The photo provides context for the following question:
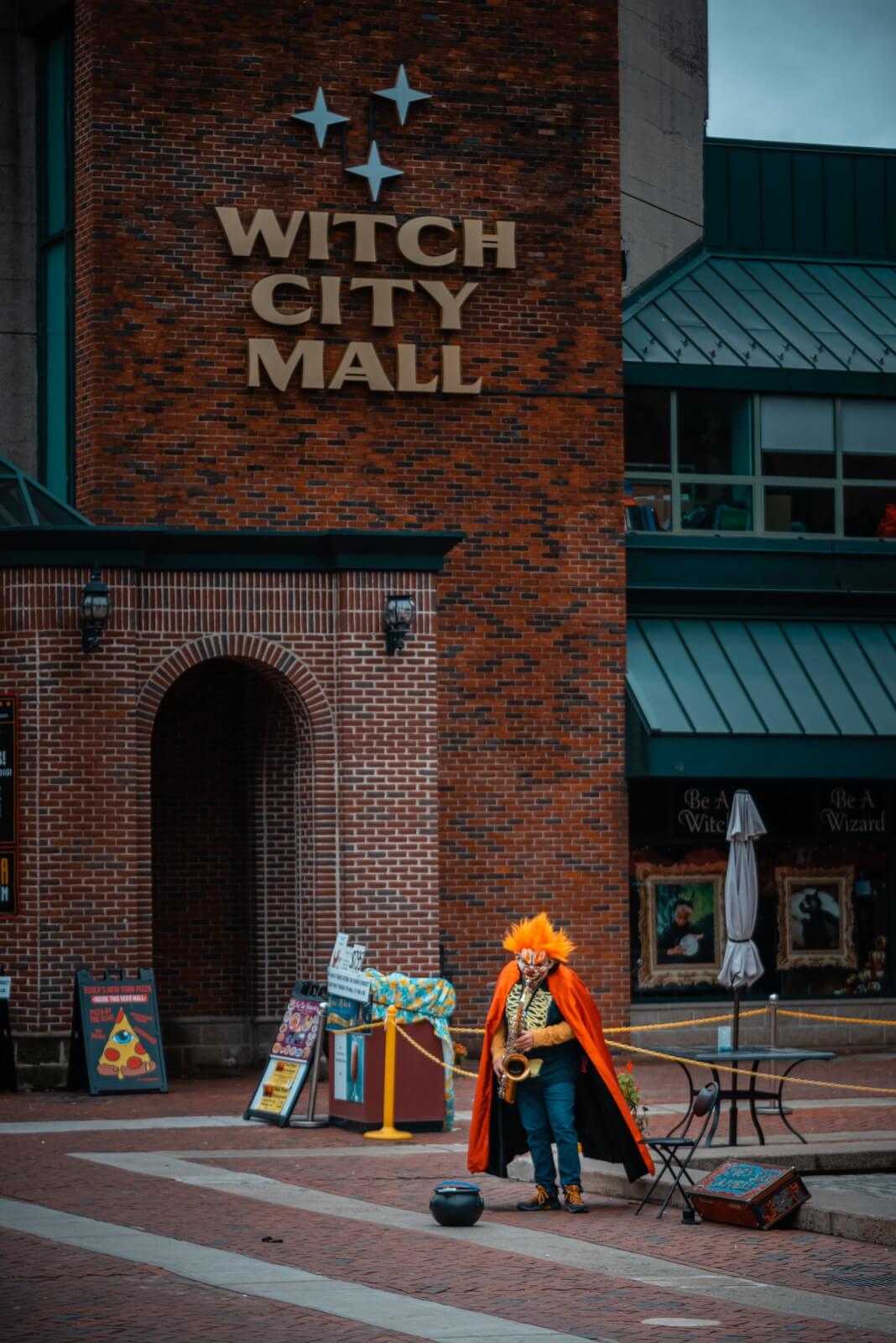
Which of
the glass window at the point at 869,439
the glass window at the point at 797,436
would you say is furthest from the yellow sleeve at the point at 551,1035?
the glass window at the point at 869,439

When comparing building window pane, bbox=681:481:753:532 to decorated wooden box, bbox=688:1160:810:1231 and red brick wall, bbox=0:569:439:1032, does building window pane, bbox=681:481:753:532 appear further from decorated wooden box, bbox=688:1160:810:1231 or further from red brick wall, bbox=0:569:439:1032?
decorated wooden box, bbox=688:1160:810:1231

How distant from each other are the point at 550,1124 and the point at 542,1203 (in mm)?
492

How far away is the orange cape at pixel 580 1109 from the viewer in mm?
13711

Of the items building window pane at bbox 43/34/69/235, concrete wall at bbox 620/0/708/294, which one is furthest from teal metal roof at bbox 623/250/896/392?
building window pane at bbox 43/34/69/235

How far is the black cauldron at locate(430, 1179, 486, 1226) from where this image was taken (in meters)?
12.8

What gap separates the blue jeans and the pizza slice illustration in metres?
7.72

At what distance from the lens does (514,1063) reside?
45.0 feet

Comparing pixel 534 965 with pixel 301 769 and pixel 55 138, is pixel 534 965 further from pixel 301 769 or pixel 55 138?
pixel 55 138

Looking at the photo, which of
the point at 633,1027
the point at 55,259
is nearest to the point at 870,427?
the point at 633,1027

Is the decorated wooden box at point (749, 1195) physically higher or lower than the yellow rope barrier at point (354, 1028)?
lower

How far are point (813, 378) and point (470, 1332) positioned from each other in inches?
711

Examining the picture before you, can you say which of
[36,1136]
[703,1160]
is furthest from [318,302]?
[703,1160]

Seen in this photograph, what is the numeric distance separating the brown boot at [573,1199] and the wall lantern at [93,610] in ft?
29.7

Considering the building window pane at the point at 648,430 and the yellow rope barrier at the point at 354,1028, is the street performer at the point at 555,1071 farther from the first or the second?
the building window pane at the point at 648,430
